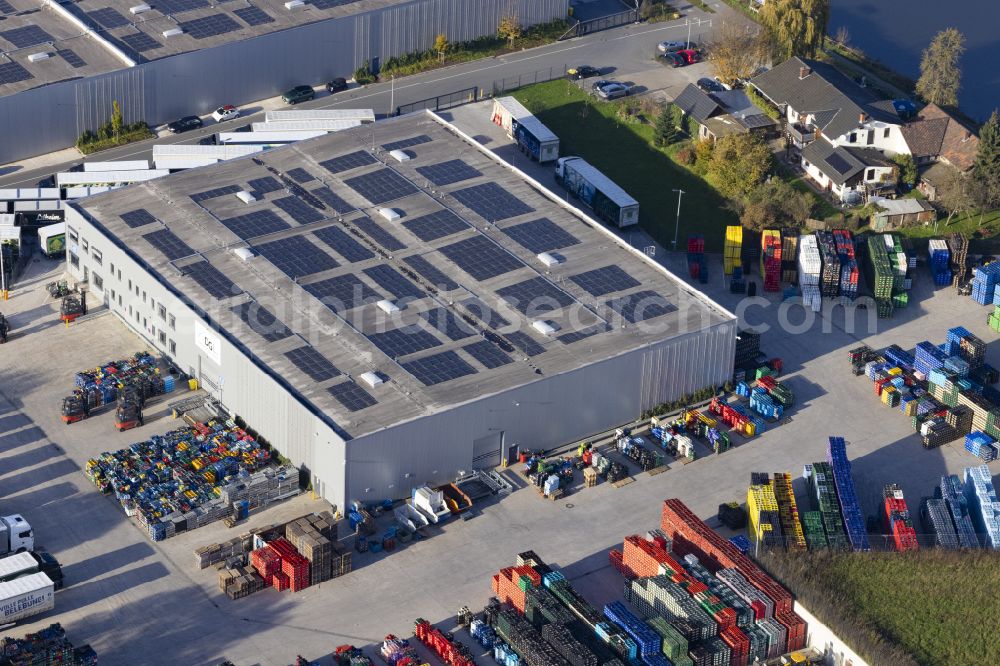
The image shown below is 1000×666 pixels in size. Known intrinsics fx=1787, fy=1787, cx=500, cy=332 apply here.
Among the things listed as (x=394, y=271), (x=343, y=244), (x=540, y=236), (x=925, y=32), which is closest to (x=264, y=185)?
(x=343, y=244)

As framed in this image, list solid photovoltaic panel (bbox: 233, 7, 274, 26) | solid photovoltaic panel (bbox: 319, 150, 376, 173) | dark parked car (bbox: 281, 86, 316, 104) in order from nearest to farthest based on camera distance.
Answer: solid photovoltaic panel (bbox: 319, 150, 376, 173), dark parked car (bbox: 281, 86, 316, 104), solid photovoltaic panel (bbox: 233, 7, 274, 26)

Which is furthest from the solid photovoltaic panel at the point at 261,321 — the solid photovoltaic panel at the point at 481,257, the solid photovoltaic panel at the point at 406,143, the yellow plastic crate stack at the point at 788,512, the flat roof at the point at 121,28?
the flat roof at the point at 121,28

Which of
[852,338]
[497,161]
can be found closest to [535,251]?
[497,161]

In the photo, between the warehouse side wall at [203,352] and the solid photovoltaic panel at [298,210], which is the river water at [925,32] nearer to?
the solid photovoltaic panel at [298,210]

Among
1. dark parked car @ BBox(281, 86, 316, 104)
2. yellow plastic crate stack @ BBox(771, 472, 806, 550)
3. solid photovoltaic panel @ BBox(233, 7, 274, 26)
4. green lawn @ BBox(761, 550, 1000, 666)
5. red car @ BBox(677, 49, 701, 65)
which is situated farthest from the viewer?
red car @ BBox(677, 49, 701, 65)

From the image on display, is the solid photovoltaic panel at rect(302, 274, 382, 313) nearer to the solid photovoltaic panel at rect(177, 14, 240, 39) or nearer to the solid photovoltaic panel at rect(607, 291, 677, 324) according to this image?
the solid photovoltaic panel at rect(607, 291, 677, 324)

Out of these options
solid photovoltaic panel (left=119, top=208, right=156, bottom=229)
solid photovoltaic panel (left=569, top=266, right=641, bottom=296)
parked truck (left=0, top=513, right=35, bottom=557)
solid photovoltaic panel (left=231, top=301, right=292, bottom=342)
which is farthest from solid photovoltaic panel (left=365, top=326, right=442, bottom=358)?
parked truck (left=0, top=513, right=35, bottom=557)
